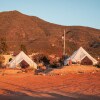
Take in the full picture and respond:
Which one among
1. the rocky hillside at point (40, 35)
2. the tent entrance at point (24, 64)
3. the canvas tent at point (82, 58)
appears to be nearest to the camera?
the tent entrance at point (24, 64)

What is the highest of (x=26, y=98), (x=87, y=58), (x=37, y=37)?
(x=37, y=37)

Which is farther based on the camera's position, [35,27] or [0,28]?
[35,27]

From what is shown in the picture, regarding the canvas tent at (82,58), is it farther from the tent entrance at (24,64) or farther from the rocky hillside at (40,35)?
the rocky hillside at (40,35)

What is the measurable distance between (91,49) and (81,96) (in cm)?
6387

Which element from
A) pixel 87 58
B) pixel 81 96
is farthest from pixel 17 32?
pixel 81 96

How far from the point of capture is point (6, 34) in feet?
263

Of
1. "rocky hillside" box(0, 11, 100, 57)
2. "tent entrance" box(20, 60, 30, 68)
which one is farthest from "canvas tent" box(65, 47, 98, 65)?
"rocky hillside" box(0, 11, 100, 57)

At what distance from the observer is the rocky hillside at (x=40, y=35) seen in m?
77.0

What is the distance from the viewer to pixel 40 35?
8788 cm

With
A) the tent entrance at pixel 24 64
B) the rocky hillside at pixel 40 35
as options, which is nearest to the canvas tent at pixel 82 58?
the tent entrance at pixel 24 64

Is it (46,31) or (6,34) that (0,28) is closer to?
(6,34)

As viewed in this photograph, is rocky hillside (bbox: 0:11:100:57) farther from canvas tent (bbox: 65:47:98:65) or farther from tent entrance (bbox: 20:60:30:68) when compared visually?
tent entrance (bbox: 20:60:30:68)

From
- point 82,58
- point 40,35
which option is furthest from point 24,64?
point 40,35

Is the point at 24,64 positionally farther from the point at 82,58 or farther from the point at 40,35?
the point at 40,35
